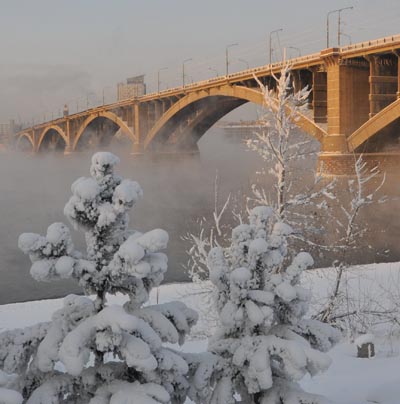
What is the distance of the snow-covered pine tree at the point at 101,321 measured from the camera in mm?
3582

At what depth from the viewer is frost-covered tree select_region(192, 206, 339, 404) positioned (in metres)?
4.45

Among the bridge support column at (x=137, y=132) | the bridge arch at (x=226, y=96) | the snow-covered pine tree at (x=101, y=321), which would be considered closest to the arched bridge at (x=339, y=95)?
the bridge arch at (x=226, y=96)

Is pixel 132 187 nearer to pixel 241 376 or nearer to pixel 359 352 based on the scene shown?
pixel 241 376

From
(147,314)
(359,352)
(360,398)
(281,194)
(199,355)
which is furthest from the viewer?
(281,194)

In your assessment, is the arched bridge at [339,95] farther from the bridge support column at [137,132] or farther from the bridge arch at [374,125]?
the bridge support column at [137,132]

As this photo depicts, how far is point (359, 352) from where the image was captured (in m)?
8.60

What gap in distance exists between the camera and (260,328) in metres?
4.80

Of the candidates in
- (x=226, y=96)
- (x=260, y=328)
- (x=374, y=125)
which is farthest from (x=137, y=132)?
(x=260, y=328)

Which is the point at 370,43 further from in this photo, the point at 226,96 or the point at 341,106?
the point at 226,96

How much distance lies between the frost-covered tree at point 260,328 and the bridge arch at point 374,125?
2977cm

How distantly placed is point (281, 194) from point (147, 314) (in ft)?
25.7

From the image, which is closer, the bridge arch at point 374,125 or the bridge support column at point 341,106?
the bridge arch at point 374,125

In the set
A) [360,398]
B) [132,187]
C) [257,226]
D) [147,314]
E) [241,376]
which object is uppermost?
[132,187]

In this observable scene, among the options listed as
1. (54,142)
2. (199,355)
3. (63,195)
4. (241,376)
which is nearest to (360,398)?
(241,376)
